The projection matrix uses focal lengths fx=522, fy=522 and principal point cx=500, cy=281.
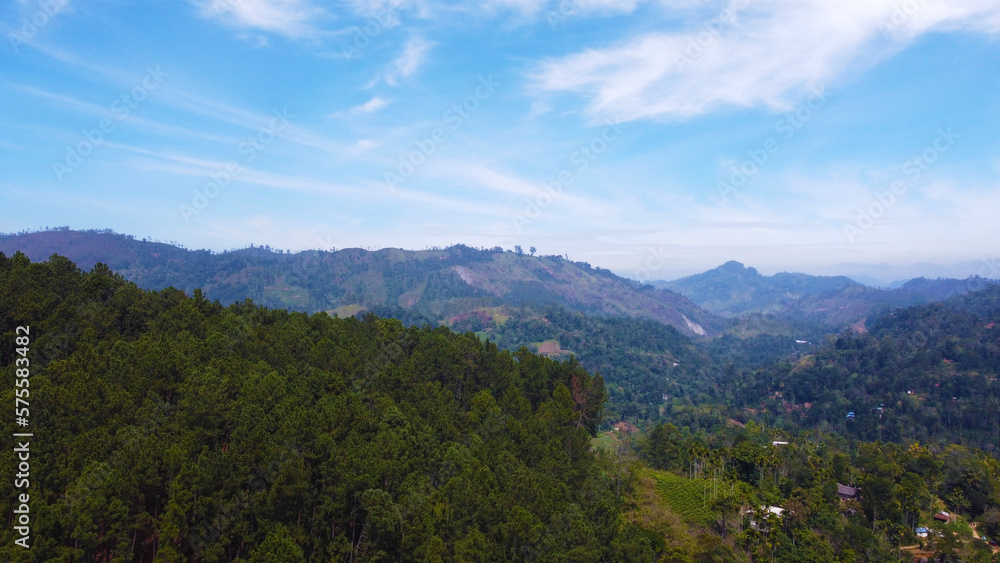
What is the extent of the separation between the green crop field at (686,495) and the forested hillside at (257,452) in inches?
274

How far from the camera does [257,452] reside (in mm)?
20781

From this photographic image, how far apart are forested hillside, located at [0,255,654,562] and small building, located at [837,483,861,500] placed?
2432 cm

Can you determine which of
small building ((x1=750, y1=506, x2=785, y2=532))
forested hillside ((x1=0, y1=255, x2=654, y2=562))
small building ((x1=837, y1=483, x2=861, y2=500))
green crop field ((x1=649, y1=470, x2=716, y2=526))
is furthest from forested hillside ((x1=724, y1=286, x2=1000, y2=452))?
forested hillside ((x1=0, y1=255, x2=654, y2=562))

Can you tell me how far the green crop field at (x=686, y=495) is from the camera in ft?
132

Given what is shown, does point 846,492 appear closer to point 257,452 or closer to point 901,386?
point 257,452

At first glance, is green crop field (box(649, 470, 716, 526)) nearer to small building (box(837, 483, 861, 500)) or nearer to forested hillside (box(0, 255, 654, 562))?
forested hillside (box(0, 255, 654, 562))

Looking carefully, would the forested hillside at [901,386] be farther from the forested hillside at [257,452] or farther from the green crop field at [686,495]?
the forested hillside at [257,452]

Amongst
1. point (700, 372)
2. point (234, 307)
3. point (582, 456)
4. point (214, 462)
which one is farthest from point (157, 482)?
point (700, 372)

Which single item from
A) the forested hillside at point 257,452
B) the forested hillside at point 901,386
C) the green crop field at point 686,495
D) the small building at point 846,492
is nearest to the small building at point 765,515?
the green crop field at point 686,495

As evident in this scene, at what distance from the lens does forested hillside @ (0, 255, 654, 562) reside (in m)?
17.7

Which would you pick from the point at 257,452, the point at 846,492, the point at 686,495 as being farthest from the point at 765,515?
the point at 257,452

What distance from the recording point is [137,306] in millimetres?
36000

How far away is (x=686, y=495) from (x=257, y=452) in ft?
→ 124

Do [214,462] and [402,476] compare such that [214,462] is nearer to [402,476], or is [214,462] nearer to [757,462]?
[402,476]
